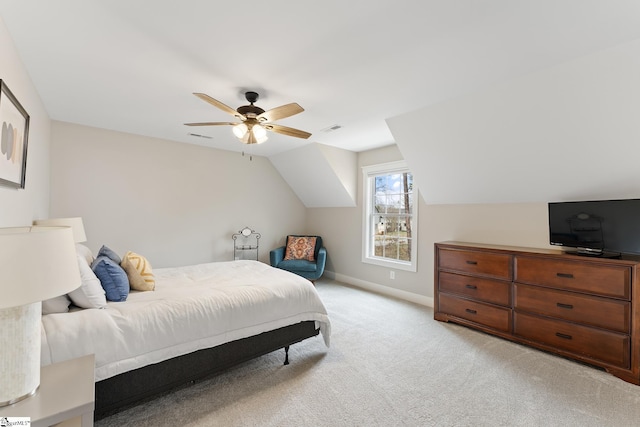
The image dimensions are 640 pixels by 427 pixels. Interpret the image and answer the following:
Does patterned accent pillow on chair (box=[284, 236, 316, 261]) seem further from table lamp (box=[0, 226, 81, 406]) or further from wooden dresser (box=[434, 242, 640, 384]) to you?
table lamp (box=[0, 226, 81, 406])

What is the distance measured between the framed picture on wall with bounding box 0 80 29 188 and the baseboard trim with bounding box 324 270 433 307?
4.37 meters

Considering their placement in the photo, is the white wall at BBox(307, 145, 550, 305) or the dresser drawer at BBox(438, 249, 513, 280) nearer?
the dresser drawer at BBox(438, 249, 513, 280)

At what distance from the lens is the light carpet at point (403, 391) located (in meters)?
1.81

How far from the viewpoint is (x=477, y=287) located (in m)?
3.16

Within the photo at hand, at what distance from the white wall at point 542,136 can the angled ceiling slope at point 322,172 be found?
1437 mm

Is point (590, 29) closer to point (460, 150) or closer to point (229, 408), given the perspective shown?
point (460, 150)

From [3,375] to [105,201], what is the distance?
3404 mm

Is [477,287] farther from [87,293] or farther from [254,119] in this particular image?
[87,293]

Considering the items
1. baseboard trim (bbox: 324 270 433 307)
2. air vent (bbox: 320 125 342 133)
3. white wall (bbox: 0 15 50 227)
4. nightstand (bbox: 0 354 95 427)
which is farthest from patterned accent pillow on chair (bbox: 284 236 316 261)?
nightstand (bbox: 0 354 95 427)

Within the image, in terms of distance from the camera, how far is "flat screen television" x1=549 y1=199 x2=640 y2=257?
240cm

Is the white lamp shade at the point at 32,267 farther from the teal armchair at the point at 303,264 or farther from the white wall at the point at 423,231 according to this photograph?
the teal armchair at the point at 303,264

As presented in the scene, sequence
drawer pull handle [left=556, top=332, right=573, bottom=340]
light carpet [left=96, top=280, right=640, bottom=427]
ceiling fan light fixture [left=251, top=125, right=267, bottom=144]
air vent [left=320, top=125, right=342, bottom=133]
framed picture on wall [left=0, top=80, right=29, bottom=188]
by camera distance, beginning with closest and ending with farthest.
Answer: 1. framed picture on wall [left=0, top=80, right=29, bottom=188]
2. light carpet [left=96, top=280, right=640, bottom=427]
3. drawer pull handle [left=556, top=332, right=573, bottom=340]
4. ceiling fan light fixture [left=251, top=125, right=267, bottom=144]
5. air vent [left=320, top=125, right=342, bottom=133]

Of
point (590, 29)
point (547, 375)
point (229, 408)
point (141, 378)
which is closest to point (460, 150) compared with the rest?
point (590, 29)

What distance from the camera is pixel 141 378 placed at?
5.77 feet
